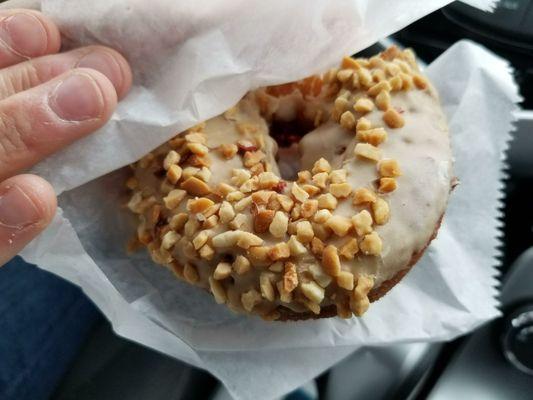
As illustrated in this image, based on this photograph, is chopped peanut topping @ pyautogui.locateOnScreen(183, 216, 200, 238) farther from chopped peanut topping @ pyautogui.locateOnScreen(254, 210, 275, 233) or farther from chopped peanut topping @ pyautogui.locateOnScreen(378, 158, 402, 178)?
chopped peanut topping @ pyautogui.locateOnScreen(378, 158, 402, 178)

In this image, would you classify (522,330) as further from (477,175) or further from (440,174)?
(440,174)

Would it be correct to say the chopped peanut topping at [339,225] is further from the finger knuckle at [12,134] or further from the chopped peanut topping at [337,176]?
the finger knuckle at [12,134]

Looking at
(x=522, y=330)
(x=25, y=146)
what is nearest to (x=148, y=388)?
(x=25, y=146)

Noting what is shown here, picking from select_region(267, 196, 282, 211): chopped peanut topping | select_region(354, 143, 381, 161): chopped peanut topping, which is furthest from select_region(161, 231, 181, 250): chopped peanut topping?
select_region(354, 143, 381, 161): chopped peanut topping

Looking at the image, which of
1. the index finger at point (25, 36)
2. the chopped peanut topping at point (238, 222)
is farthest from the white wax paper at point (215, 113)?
the chopped peanut topping at point (238, 222)

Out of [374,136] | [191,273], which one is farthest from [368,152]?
[191,273]

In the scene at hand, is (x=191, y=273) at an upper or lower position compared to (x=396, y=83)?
lower

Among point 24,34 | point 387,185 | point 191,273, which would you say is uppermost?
point 24,34

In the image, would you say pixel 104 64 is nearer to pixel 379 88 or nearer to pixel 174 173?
pixel 174 173
